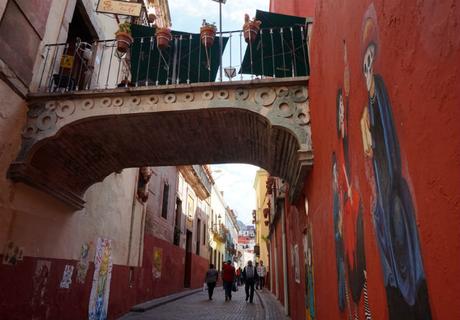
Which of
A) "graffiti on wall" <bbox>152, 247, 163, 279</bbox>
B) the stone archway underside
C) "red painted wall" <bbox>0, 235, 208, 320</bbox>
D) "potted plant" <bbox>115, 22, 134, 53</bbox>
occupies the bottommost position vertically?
"red painted wall" <bbox>0, 235, 208, 320</bbox>

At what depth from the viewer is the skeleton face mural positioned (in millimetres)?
2330

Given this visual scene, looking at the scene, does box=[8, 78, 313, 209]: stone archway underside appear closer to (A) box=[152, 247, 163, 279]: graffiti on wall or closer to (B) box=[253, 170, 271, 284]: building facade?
(A) box=[152, 247, 163, 279]: graffiti on wall

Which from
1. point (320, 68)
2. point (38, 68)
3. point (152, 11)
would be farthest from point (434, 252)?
point (152, 11)

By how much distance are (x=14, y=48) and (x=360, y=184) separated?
5756 millimetres

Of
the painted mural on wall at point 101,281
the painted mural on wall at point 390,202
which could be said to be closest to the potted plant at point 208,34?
the painted mural on wall at point 390,202

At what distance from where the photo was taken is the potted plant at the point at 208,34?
21.8ft

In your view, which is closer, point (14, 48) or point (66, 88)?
point (14, 48)

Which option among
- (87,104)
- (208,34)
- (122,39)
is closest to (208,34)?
(208,34)

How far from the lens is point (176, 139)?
290 inches

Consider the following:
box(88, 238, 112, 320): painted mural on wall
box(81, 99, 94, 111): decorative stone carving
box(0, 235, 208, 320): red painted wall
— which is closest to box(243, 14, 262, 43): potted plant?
box(81, 99, 94, 111): decorative stone carving

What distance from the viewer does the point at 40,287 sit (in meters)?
6.42

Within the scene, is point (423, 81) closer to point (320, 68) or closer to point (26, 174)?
point (320, 68)

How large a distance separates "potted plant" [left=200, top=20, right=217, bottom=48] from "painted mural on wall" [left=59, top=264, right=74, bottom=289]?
5.35m

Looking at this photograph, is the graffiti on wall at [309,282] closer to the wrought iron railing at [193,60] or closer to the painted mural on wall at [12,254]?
the wrought iron railing at [193,60]
